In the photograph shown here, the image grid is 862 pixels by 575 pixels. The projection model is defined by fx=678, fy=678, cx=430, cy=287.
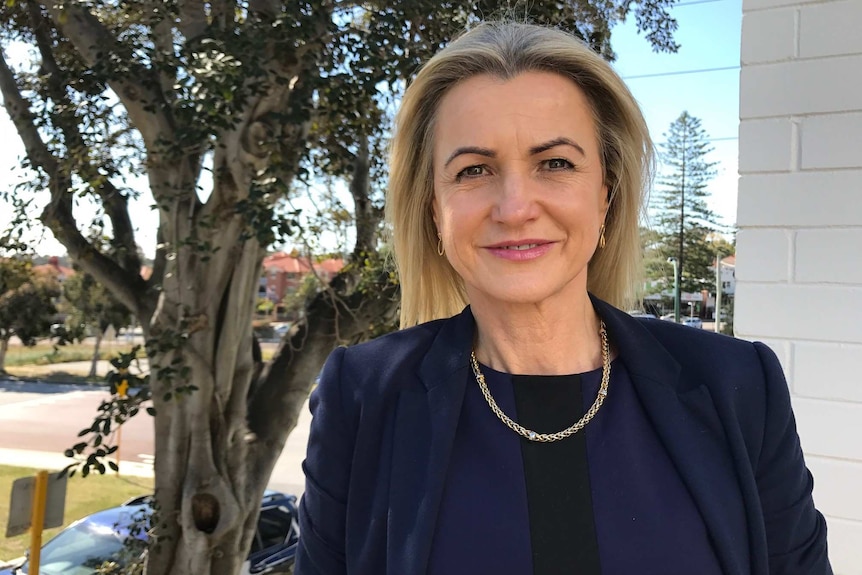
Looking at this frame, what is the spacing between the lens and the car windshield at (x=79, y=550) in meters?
5.79

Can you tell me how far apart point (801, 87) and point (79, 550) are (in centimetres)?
656

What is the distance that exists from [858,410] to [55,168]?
14.4 ft

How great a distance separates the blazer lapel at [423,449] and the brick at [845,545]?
1.18 meters

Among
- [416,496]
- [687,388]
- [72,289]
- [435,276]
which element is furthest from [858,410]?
[72,289]

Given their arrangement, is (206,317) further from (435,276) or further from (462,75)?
(462,75)

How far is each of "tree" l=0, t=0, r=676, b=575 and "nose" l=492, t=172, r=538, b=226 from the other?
2.07 meters

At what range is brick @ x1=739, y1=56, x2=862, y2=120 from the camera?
1723 millimetres

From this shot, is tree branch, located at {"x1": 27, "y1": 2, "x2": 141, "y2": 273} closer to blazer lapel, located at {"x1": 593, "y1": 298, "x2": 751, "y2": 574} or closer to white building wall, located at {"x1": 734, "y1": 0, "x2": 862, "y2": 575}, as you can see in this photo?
white building wall, located at {"x1": 734, "y1": 0, "x2": 862, "y2": 575}

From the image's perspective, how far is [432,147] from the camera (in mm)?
1210

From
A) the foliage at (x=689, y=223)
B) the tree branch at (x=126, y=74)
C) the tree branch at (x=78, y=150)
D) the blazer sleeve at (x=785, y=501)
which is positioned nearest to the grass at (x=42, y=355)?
the tree branch at (x=78, y=150)

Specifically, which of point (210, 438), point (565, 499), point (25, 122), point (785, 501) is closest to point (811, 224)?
point (785, 501)

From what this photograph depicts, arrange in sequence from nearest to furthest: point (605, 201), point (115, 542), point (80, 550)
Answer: point (605, 201)
point (115, 542)
point (80, 550)

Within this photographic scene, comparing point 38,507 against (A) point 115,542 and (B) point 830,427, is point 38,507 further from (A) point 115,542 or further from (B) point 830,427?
(B) point 830,427

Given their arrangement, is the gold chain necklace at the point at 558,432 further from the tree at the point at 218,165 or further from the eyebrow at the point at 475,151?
the tree at the point at 218,165
